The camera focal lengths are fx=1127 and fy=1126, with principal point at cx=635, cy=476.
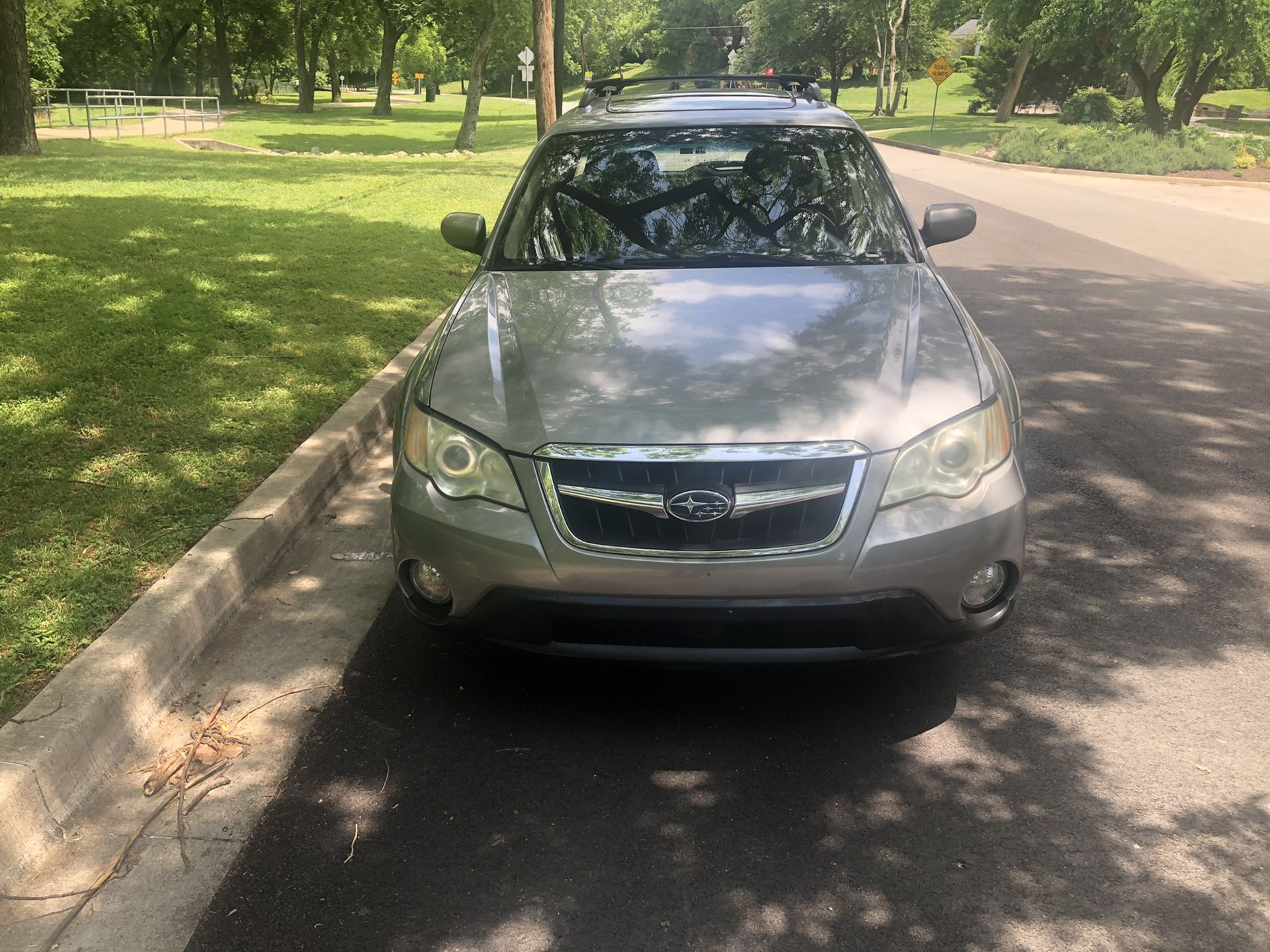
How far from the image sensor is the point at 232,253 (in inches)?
388

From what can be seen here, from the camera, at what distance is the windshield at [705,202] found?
437cm

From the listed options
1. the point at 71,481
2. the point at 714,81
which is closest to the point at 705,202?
the point at 714,81

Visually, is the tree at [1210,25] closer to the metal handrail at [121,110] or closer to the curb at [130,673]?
the metal handrail at [121,110]

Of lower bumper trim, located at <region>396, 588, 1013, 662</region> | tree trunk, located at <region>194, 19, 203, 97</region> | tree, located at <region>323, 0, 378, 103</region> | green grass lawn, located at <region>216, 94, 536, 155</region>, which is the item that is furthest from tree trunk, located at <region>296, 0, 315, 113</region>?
lower bumper trim, located at <region>396, 588, 1013, 662</region>

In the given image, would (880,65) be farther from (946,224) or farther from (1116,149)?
(946,224)

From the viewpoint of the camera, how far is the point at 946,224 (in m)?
5.06

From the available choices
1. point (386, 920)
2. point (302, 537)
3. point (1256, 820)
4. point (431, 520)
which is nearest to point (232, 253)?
point (302, 537)

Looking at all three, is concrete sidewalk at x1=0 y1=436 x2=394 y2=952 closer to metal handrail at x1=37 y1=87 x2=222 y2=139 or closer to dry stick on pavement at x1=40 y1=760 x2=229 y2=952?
dry stick on pavement at x1=40 y1=760 x2=229 y2=952

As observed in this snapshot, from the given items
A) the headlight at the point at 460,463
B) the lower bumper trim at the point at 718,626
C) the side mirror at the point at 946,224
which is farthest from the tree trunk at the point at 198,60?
the lower bumper trim at the point at 718,626

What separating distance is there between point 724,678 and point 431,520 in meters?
1.11

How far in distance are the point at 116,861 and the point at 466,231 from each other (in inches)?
120

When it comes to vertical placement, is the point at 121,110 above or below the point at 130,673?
above

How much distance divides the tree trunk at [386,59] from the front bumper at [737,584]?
48.3 m

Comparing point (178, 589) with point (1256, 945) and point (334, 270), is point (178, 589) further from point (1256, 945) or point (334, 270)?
point (334, 270)
